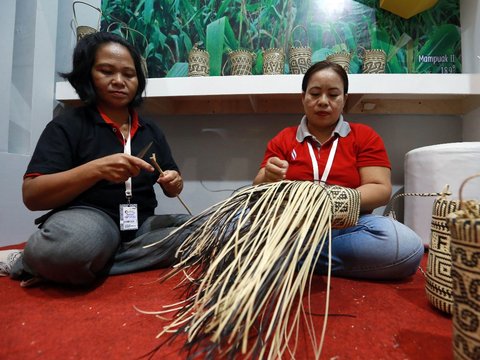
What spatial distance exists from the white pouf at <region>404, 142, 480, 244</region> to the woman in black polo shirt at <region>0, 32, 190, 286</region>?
126 centimetres

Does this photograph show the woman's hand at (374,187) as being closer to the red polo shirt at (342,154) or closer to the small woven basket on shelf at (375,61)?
the red polo shirt at (342,154)

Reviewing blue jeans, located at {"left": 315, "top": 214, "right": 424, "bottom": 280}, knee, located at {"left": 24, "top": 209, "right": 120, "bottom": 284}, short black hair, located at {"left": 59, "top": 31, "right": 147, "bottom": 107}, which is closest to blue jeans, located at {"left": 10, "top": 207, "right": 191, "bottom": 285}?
knee, located at {"left": 24, "top": 209, "right": 120, "bottom": 284}

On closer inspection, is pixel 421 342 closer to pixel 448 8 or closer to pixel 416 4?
pixel 416 4

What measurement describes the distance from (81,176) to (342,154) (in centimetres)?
100

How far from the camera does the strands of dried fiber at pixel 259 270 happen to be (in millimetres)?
490

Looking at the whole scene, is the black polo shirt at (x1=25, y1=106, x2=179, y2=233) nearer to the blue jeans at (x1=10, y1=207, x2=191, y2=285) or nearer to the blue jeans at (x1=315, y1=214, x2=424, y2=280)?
the blue jeans at (x1=10, y1=207, x2=191, y2=285)

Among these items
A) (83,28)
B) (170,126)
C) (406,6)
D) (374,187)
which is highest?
(406,6)

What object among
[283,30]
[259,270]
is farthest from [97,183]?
[283,30]

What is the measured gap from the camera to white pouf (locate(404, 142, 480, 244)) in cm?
133

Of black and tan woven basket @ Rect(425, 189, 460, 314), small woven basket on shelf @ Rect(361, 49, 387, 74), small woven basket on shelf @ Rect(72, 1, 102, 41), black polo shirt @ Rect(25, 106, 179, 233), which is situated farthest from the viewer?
small woven basket on shelf @ Rect(72, 1, 102, 41)

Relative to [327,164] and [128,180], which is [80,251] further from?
[327,164]

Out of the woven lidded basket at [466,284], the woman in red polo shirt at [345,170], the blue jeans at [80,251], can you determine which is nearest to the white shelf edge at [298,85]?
the woman in red polo shirt at [345,170]

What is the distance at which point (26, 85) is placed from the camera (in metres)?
1.81

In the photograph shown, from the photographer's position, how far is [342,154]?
1.19 metres
